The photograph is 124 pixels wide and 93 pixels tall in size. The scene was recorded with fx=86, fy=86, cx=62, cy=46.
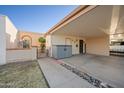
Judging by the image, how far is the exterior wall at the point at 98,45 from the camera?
10.9 m

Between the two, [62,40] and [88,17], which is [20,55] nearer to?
[62,40]

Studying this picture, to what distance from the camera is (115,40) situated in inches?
418

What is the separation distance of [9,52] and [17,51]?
1.91ft

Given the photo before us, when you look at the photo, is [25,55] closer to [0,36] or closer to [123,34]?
[0,36]

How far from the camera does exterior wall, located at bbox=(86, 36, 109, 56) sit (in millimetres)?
10897

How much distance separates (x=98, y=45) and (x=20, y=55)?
32.1ft

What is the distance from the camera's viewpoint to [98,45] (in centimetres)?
1188

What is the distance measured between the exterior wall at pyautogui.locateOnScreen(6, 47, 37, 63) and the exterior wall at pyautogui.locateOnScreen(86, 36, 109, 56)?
8.54 meters

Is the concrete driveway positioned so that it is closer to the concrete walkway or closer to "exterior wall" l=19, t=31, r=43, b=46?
the concrete walkway

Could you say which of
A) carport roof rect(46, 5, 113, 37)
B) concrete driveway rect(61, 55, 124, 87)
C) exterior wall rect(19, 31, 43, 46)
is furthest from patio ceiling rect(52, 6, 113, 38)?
exterior wall rect(19, 31, 43, 46)
